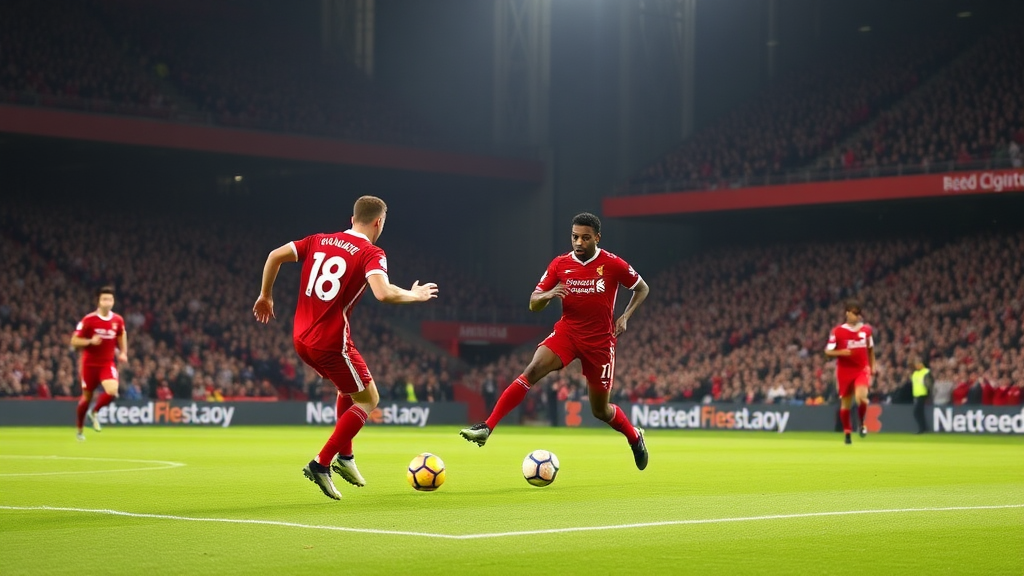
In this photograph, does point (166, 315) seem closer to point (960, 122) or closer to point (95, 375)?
point (95, 375)

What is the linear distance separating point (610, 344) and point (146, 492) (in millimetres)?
4712

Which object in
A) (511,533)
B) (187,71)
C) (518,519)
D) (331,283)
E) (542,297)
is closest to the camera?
(511,533)

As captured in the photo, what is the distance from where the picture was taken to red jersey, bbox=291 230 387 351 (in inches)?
417

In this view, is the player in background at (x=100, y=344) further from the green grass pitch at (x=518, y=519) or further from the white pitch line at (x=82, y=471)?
the green grass pitch at (x=518, y=519)

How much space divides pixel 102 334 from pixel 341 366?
44.8 ft

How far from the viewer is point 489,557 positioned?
746 cm

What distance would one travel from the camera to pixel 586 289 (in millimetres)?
13977

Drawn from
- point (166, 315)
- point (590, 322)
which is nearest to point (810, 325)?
point (166, 315)

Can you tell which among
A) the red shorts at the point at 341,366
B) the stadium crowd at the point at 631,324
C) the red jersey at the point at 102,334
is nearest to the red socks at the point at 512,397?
the red shorts at the point at 341,366

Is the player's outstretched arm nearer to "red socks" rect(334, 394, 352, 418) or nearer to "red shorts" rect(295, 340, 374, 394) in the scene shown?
"red socks" rect(334, 394, 352, 418)

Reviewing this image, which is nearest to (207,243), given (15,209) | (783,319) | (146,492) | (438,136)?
(15,209)

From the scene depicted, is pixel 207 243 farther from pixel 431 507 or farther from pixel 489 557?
pixel 489 557

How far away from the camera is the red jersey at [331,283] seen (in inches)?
417

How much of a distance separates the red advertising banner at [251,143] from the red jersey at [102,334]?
17.5 m
